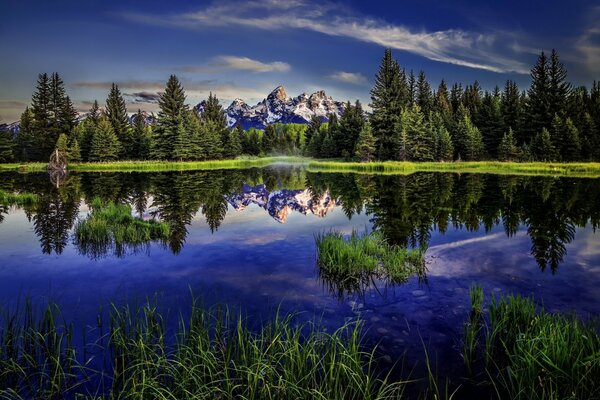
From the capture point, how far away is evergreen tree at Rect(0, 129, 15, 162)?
57.7 m

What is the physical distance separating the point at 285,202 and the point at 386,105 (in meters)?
44.6

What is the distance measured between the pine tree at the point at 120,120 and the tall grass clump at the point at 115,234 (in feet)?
187

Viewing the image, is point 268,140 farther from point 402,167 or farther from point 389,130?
point 402,167

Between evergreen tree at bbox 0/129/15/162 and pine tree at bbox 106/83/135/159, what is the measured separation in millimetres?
15282

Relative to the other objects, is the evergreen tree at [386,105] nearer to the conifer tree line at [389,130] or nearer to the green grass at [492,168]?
the conifer tree line at [389,130]

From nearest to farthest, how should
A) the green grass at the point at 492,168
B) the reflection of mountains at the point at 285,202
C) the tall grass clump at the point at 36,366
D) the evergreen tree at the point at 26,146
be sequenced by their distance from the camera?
the tall grass clump at the point at 36,366 < the reflection of mountains at the point at 285,202 < the green grass at the point at 492,168 < the evergreen tree at the point at 26,146

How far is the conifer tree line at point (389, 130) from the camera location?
54281 millimetres

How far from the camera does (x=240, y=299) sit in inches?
296

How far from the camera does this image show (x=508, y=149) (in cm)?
5375

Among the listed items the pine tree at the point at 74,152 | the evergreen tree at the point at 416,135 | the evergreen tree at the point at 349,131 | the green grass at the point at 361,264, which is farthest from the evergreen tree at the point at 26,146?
the green grass at the point at 361,264

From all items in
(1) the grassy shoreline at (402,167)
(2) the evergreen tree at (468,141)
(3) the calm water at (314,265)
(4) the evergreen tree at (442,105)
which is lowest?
(3) the calm water at (314,265)

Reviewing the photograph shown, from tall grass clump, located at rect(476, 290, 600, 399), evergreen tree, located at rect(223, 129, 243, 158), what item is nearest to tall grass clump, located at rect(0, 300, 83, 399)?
tall grass clump, located at rect(476, 290, 600, 399)

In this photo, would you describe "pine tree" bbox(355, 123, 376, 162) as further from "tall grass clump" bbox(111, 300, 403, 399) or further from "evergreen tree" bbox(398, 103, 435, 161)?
"tall grass clump" bbox(111, 300, 403, 399)

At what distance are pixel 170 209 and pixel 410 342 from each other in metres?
16.0
